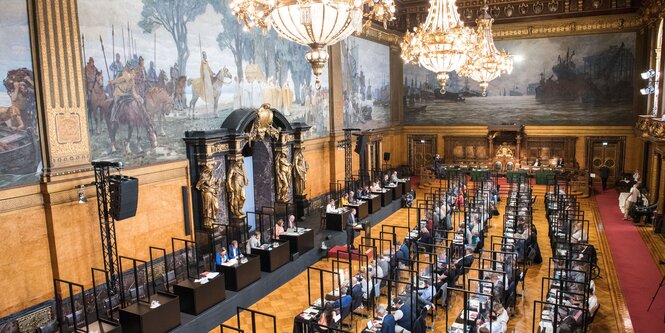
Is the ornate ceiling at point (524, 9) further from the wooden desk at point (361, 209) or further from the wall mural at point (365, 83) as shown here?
the wooden desk at point (361, 209)

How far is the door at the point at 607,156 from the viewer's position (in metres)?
25.7

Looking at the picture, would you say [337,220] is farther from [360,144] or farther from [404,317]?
[404,317]

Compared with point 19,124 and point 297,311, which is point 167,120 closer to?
point 19,124

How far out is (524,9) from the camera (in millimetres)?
27141

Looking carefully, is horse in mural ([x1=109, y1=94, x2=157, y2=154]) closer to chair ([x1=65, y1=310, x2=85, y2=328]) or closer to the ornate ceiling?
chair ([x1=65, y1=310, x2=85, y2=328])

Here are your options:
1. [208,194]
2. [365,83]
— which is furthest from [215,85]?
[365,83]

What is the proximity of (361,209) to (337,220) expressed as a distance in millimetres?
2071

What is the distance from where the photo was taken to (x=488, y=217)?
723 inches

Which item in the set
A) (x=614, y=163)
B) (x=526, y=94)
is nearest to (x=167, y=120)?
(x=526, y=94)

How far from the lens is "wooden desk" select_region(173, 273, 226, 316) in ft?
34.6

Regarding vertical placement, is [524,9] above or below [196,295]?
above

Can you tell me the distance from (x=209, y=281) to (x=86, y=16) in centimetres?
674

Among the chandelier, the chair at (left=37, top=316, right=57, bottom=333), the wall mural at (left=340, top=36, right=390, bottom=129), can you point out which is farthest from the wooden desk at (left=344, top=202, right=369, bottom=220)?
the chandelier

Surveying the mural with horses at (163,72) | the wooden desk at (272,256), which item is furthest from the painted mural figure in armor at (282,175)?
the wooden desk at (272,256)
